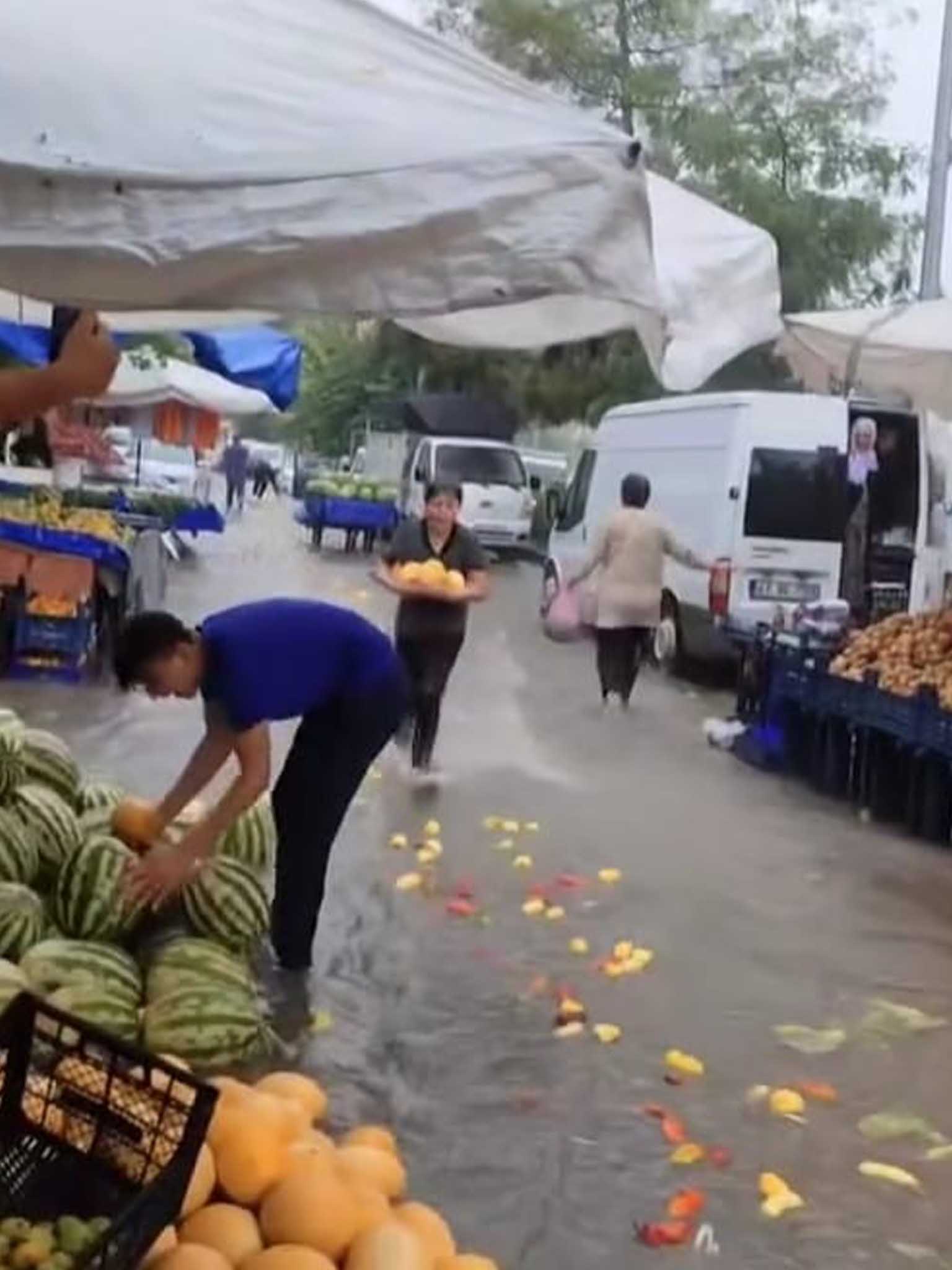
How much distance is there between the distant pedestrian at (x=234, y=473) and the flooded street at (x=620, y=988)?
35614mm

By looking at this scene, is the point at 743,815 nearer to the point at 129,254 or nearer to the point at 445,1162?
the point at 445,1162

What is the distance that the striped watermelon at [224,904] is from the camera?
21.2 feet

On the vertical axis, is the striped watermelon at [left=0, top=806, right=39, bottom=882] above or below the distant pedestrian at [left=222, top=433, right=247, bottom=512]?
below

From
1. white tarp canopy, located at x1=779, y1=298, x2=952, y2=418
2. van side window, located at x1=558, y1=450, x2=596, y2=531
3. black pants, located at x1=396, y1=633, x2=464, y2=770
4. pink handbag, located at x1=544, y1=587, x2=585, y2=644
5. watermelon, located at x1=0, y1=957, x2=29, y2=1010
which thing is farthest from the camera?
van side window, located at x1=558, y1=450, x2=596, y2=531

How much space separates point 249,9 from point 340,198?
0.77 meters

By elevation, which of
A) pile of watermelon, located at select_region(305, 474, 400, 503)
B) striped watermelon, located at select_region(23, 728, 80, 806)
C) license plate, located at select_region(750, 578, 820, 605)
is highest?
pile of watermelon, located at select_region(305, 474, 400, 503)

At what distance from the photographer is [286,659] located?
21.3 ft

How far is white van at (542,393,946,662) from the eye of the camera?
56.9ft

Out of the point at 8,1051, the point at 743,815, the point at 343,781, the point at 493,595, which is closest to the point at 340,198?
the point at 8,1051

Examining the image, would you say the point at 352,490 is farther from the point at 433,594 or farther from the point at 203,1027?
the point at 203,1027

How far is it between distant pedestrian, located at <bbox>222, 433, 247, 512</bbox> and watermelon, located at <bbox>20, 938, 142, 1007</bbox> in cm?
4371

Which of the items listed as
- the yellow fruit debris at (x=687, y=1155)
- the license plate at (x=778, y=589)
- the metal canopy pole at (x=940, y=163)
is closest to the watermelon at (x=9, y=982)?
the yellow fruit debris at (x=687, y=1155)

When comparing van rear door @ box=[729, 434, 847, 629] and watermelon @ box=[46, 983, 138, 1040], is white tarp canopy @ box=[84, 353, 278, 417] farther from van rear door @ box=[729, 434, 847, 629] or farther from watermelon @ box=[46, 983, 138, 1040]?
watermelon @ box=[46, 983, 138, 1040]

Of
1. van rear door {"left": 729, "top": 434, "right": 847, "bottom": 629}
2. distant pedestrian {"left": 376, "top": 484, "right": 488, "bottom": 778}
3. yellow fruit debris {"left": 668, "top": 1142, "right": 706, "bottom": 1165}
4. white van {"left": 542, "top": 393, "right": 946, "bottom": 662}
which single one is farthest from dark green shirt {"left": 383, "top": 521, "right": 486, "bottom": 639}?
van rear door {"left": 729, "top": 434, "right": 847, "bottom": 629}
